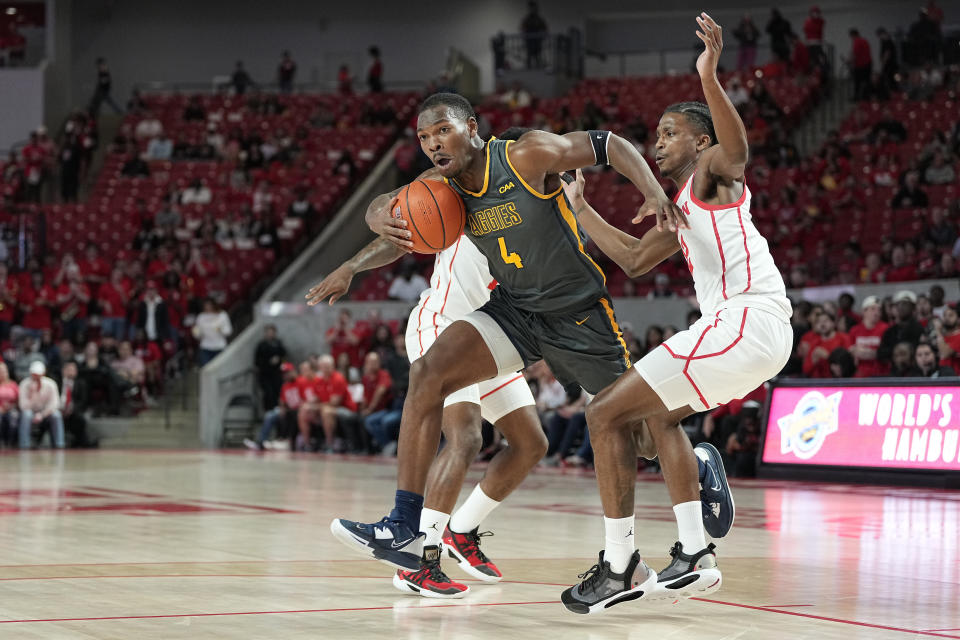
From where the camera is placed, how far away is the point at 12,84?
28.2 m

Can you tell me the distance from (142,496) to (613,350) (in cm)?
598

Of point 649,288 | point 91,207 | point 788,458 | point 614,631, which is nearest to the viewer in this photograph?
point 614,631

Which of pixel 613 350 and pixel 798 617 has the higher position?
pixel 613 350

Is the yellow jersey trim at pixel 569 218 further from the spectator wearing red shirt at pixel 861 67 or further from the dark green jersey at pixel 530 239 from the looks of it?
the spectator wearing red shirt at pixel 861 67

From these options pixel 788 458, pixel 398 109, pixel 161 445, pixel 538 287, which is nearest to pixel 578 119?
pixel 398 109

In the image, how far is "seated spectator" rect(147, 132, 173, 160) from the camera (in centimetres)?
2652

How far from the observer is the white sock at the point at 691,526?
4879 mm

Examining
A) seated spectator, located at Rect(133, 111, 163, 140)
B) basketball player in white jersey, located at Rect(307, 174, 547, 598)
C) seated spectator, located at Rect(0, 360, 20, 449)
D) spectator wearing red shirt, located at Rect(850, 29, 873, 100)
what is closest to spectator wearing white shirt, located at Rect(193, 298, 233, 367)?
seated spectator, located at Rect(0, 360, 20, 449)

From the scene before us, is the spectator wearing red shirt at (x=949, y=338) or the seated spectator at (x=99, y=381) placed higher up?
the spectator wearing red shirt at (x=949, y=338)

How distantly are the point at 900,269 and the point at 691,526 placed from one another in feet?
37.8

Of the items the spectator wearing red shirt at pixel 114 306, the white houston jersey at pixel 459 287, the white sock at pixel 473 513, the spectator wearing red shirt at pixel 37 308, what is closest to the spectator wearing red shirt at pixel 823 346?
the white houston jersey at pixel 459 287

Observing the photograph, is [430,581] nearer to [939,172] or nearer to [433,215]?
[433,215]

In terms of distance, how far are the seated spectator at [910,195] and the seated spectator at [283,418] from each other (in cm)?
841

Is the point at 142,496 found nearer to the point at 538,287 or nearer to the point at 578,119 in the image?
the point at 538,287
